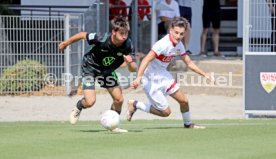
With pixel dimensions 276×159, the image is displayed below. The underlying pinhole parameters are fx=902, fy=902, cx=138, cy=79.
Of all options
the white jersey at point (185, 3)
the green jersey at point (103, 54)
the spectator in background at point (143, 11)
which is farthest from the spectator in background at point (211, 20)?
the green jersey at point (103, 54)

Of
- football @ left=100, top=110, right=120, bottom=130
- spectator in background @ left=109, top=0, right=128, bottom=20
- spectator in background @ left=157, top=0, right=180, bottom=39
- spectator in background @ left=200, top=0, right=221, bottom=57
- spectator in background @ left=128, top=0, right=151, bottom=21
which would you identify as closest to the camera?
football @ left=100, top=110, right=120, bottom=130

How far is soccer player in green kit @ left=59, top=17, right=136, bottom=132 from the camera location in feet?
43.4

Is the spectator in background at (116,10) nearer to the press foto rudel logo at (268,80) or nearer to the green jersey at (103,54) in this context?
the press foto rudel logo at (268,80)

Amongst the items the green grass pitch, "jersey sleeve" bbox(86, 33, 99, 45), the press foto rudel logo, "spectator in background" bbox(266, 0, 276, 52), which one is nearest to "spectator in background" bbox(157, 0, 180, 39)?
"spectator in background" bbox(266, 0, 276, 52)

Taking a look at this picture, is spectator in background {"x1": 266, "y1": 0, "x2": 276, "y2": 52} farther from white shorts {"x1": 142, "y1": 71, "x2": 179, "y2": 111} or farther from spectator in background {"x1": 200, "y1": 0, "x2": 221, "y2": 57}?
spectator in background {"x1": 200, "y1": 0, "x2": 221, "y2": 57}

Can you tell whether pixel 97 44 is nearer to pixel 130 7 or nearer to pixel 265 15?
pixel 265 15

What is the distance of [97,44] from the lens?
528 inches

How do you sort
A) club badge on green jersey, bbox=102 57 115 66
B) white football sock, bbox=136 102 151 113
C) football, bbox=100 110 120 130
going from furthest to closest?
white football sock, bbox=136 102 151 113 < club badge on green jersey, bbox=102 57 115 66 < football, bbox=100 110 120 130

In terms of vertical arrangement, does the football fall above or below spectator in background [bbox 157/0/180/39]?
below

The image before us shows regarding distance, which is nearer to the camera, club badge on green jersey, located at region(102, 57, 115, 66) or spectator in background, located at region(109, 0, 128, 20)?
club badge on green jersey, located at region(102, 57, 115, 66)

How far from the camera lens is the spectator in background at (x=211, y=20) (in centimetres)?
2225

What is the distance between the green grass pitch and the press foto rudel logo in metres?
1.90

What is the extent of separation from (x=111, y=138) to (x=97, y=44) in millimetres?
1893

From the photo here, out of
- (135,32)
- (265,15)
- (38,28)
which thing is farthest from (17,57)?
(265,15)
